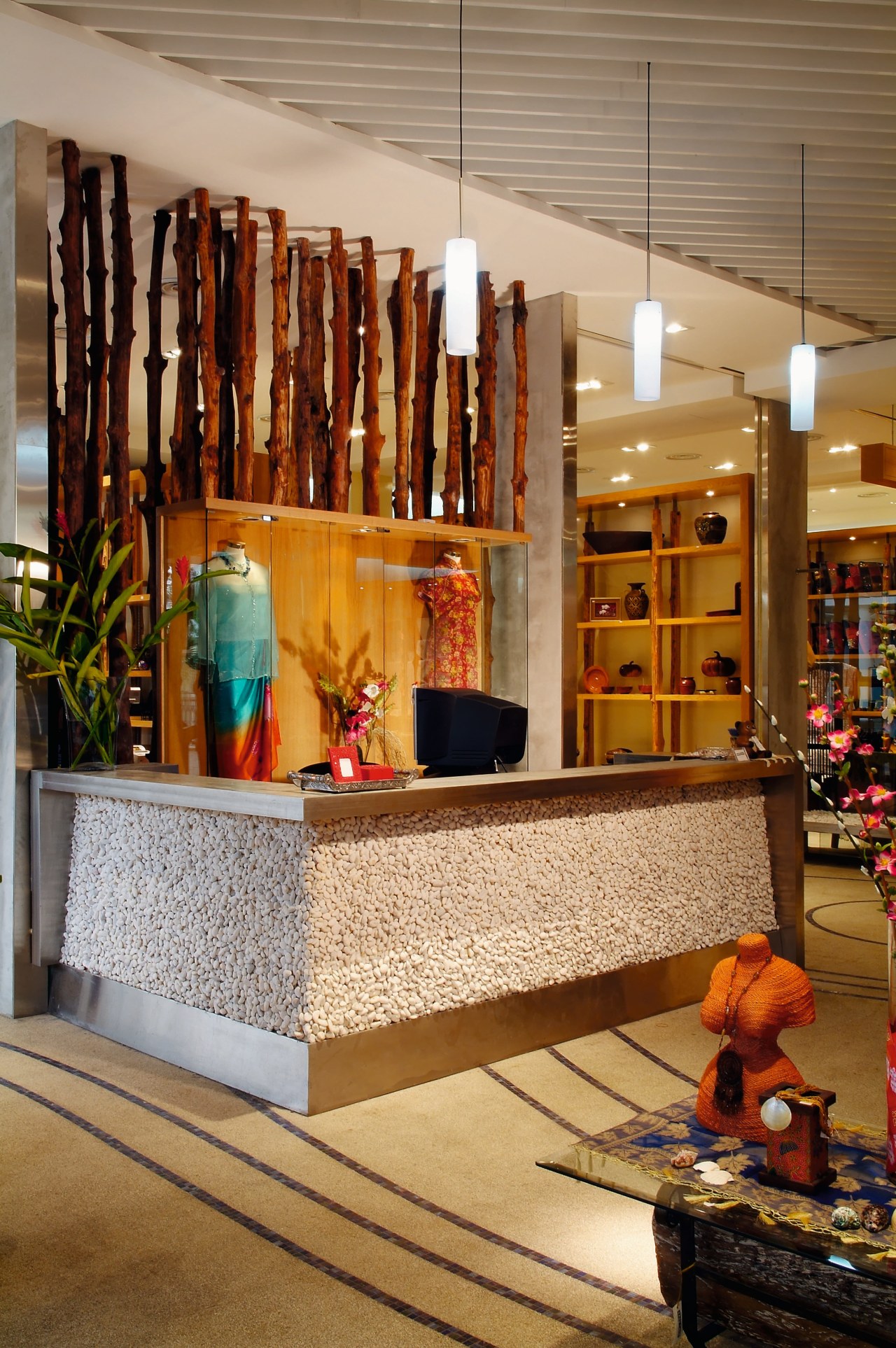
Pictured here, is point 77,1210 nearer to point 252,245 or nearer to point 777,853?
point 777,853

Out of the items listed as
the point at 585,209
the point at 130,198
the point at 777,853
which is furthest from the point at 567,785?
→ the point at 130,198

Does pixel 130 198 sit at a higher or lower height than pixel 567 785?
higher

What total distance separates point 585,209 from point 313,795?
3.36m

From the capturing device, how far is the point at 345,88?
Answer: 4152 millimetres

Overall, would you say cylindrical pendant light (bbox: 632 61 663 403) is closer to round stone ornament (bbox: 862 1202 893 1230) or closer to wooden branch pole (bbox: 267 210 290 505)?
wooden branch pole (bbox: 267 210 290 505)

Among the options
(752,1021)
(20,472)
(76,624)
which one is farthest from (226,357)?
(752,1021)

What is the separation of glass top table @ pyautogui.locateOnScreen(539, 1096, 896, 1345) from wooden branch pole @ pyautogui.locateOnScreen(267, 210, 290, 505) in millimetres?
3707

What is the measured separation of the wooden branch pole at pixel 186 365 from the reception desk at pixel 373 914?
1634 millimetres

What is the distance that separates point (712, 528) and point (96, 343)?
5.19m

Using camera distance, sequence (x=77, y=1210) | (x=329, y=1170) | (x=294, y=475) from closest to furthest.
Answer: (x=77, y=1210) → (x=329, y=1170) → (x=294, y=475)

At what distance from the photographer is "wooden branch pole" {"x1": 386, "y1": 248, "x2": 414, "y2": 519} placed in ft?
18.7

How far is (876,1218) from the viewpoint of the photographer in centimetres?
183

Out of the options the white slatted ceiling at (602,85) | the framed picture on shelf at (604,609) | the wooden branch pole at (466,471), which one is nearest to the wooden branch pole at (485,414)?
the wooden branch pole at (466,471)

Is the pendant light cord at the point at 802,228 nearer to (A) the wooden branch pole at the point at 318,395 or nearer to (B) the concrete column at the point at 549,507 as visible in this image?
(B) the concrete column at the point at 549,507
